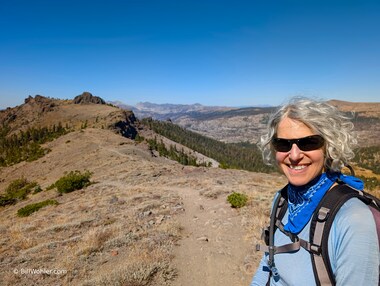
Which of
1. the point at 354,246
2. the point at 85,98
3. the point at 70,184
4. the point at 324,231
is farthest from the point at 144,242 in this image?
the point at 85,98

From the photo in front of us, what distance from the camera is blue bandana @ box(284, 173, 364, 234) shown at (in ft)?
8.98

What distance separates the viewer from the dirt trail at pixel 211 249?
889cm

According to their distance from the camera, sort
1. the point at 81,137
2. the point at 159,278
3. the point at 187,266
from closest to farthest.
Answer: the point at 159,278 < the point at 187,266 < the point at 81,137

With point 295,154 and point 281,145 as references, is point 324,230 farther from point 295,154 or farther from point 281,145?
point 281,145

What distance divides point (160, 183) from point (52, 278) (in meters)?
18.4

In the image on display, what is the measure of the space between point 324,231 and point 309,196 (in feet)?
1.87

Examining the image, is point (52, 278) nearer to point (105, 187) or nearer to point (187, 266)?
point (187, 266)

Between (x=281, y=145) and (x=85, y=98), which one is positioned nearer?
(x=281, y=145)

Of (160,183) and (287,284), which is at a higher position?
(287,284)

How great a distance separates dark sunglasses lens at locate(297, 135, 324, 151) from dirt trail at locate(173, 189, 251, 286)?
7226mm

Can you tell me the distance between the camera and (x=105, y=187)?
27.3m

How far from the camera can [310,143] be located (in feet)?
9.95

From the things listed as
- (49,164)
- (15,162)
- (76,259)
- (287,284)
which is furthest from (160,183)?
(15,162)

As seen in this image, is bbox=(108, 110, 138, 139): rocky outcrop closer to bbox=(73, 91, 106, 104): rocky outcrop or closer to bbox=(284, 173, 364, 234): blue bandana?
bbox=(73, 91, 106, 104): rocky outcrop
